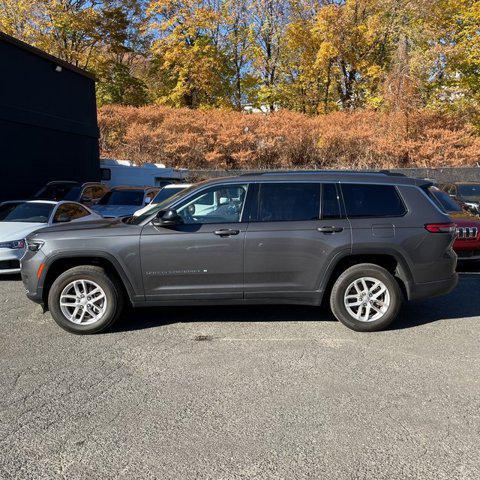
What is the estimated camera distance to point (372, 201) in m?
5.52

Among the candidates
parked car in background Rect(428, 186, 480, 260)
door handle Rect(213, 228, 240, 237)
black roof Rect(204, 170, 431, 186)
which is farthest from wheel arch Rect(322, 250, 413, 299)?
parked car in background Rect(428, 186, 480, 260)

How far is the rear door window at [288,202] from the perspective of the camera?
5.44m

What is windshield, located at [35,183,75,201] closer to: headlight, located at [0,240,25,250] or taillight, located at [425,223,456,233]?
headlight, located at [0,240,25,250]

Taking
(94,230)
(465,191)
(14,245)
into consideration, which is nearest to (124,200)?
(14,245)

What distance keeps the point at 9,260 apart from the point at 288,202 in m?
5.13

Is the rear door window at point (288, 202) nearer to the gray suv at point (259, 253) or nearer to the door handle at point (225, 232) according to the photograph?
the gray suv at point (259, 253)

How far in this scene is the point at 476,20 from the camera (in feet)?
85.4

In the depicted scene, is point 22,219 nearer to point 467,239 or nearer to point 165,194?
point 165,194

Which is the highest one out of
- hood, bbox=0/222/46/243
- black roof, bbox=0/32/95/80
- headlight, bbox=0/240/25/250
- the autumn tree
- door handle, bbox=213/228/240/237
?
the autumn tree

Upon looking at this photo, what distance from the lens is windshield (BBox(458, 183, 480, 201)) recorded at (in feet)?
46.6

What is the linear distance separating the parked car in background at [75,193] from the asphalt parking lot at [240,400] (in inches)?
317

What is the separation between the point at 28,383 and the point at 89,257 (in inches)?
66.9

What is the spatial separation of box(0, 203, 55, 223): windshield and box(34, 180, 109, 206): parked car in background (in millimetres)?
3198

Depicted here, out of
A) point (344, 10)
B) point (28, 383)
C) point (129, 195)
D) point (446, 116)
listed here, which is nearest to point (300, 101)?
point (344, 10)
